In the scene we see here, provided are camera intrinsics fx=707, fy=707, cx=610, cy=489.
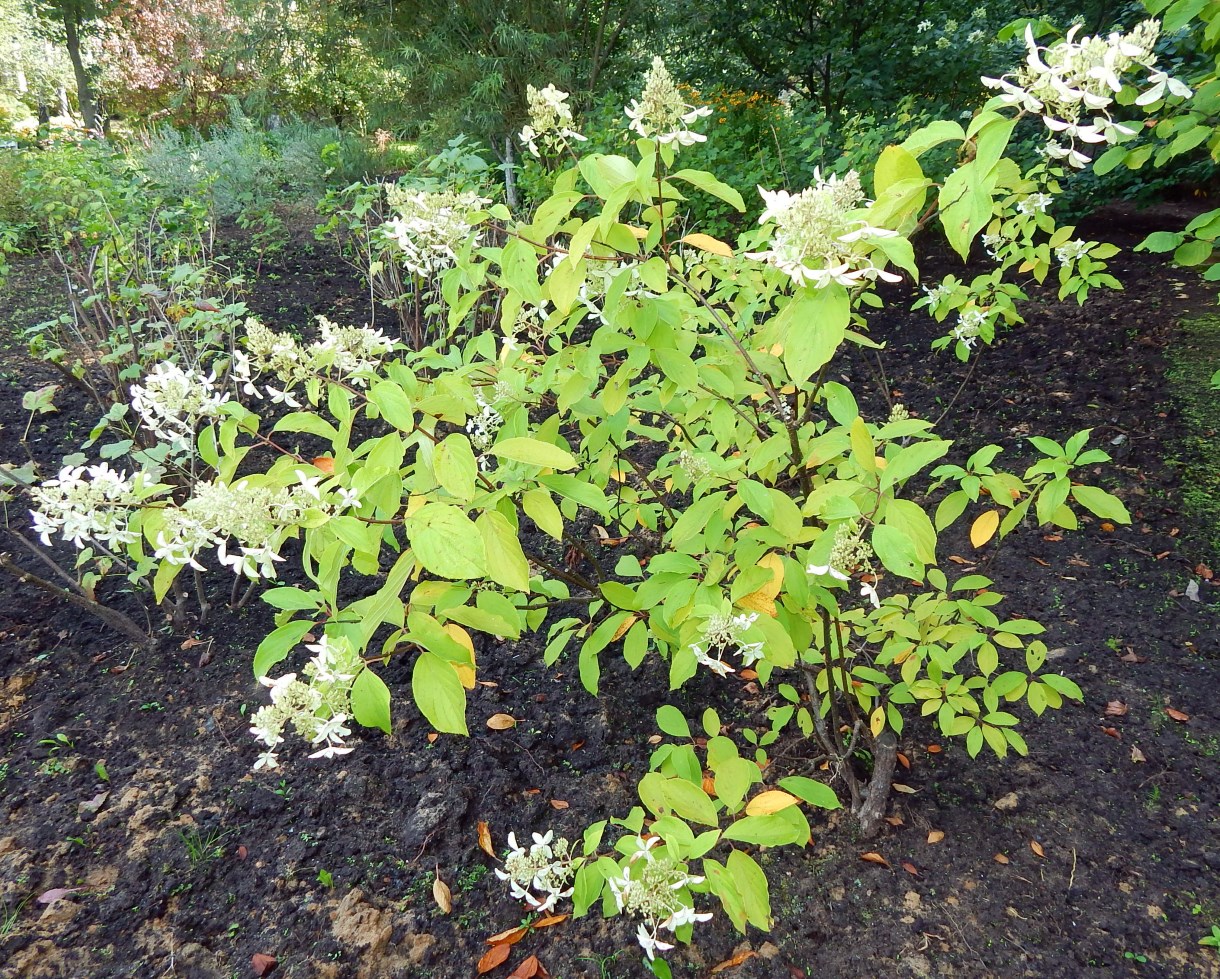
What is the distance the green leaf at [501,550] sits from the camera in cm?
105

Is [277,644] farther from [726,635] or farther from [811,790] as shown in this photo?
[811,790]

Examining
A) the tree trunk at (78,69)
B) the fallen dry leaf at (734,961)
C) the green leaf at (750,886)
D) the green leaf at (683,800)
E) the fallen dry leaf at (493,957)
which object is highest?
the tree trunk at (78,69)

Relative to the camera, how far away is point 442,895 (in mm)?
1729

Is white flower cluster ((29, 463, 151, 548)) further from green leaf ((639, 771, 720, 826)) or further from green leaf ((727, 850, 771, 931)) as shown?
green leaf ((727, 850, 771, 931))

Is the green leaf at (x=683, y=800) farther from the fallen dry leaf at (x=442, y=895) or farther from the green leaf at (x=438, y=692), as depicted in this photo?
the fallen dry leaf at (x=442, y=895)

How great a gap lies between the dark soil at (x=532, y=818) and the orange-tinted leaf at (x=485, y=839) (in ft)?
0.10

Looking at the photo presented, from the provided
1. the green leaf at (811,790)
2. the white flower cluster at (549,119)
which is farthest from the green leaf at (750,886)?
the white flower cluster at (549,119)

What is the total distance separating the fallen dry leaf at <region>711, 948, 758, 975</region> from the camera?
1.58 m

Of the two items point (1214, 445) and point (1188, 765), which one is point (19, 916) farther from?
point (1214, 445)

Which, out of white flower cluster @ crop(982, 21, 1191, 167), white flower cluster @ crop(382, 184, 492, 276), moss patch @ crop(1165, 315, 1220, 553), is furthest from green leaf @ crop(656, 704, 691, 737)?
moss patch @ crop(1165, 315, 1220, 553)

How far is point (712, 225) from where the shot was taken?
5.62 meters

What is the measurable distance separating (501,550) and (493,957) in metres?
1.12

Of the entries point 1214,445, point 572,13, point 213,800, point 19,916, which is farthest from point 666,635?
point 572,13

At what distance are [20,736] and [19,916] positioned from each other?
645mm
